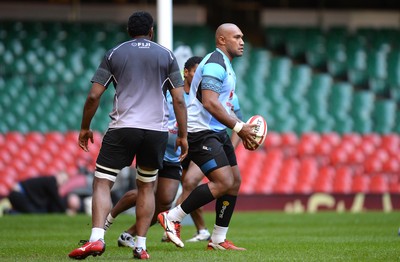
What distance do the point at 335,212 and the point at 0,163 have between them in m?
7.30

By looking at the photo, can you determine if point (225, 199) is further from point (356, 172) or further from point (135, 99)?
point (356, 172)

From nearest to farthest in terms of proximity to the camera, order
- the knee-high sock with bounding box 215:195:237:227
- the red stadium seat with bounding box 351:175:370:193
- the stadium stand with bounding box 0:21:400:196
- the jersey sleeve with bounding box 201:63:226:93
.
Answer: the jersey sleeve with bounding box 201:63:226:93, the knee-high sock with bounding box 215:195:237:227, the stadium stand with bounding box 0:21:400:196, the red stadium seat with bounding box 351:175:370:193

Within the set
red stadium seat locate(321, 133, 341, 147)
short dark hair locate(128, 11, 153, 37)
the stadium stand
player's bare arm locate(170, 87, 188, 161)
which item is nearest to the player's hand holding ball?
player's bare arm locate(170, 87, 188, 161)

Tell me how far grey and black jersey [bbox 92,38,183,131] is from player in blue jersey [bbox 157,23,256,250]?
83 centimetres

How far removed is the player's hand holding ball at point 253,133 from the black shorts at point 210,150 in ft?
1.11

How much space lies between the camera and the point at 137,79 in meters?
8.70

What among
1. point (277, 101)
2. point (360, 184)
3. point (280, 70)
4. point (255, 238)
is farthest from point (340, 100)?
point (255, 238)

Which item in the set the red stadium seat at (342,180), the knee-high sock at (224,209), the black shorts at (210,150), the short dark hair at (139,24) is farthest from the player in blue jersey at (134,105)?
the red stadium seat at (342,180)

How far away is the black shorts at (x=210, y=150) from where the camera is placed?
9.66 meters

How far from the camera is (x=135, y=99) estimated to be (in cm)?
872

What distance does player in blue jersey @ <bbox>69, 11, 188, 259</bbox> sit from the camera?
8680 millimetres

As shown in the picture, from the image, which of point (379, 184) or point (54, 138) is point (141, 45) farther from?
point (379, 184)

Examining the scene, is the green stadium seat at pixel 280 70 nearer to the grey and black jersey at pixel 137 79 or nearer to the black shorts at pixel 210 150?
the black shorts at pixel 210 150

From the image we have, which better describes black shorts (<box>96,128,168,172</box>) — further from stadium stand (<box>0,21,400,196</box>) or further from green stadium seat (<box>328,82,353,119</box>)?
green stadium seat (<box>328,82,353,119</box>)
